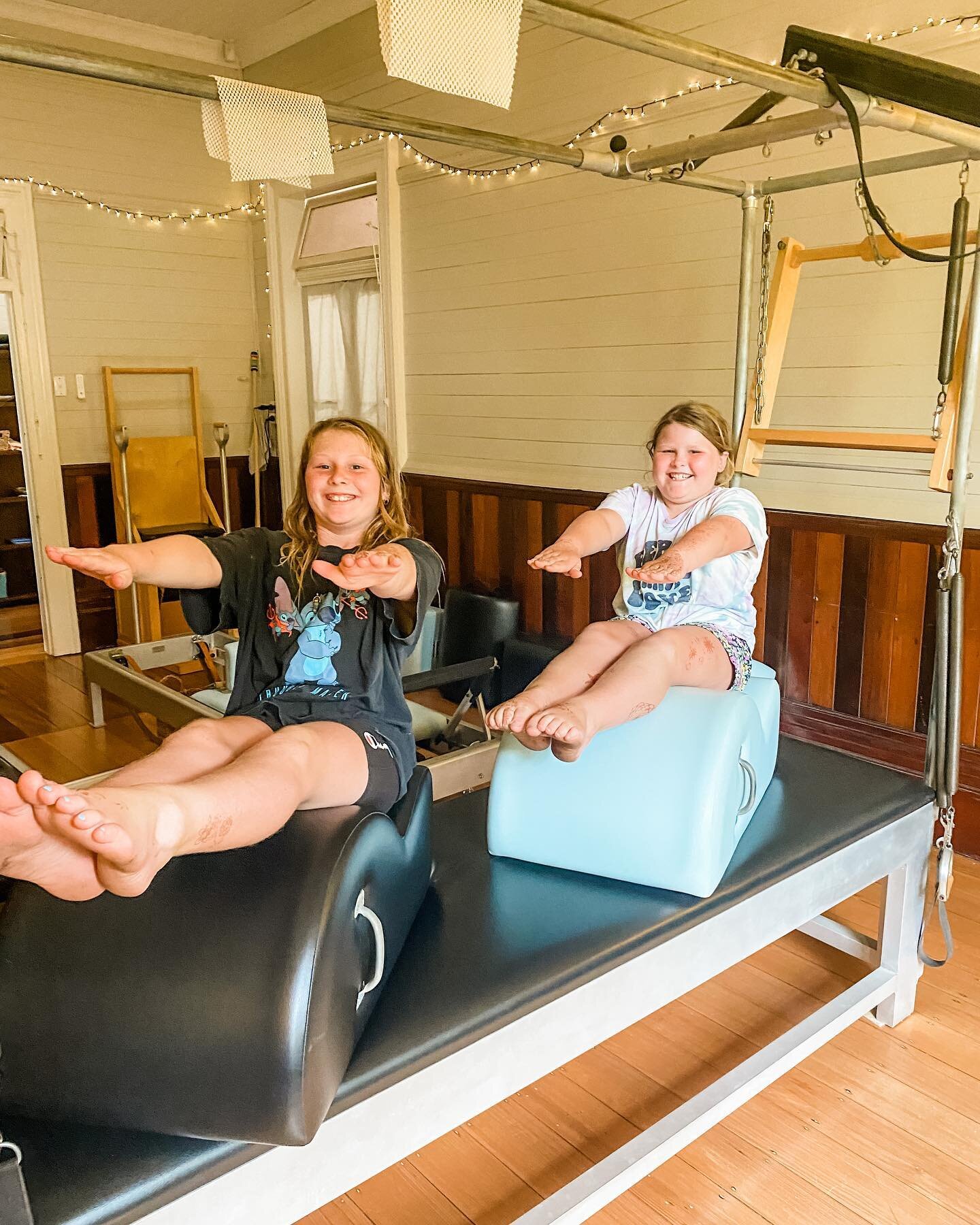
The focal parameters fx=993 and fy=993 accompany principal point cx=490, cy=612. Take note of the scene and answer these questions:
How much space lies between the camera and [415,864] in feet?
5.41

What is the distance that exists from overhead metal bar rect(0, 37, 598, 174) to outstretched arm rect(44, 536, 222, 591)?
66cm

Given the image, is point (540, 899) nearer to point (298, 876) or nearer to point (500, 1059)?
point (500, 1059)

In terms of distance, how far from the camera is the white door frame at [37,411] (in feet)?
17.1

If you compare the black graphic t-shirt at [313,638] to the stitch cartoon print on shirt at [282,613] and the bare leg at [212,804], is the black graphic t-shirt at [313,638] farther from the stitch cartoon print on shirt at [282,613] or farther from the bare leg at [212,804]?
the bare leg at [212,804]

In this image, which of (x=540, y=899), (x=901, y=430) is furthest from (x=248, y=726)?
(x=901, y=430)

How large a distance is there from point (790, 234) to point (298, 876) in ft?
8.85

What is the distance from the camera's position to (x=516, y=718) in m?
1.70

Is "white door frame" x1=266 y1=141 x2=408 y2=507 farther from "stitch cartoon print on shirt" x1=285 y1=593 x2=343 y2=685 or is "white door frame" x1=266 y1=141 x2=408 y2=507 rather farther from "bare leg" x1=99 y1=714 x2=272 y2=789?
"bare leg" x1=99 y1=714 x2=272 y2=789

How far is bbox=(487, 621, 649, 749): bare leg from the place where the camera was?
1699 millimetres

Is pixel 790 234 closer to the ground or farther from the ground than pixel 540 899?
farther from the ground

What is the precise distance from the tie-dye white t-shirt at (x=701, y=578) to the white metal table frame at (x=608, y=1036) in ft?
1.86

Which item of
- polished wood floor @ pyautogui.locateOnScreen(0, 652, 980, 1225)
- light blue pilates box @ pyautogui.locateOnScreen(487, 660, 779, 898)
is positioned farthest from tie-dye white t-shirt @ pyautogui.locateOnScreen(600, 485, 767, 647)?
polished wood floor @ pyautogui.locateOnScreen(0, 652, 980, 1225)

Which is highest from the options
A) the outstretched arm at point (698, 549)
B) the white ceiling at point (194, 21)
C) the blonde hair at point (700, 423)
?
the white ceiling at point (194, 21)

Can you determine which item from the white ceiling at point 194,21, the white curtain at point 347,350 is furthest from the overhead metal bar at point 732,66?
the white ceiling at point 194,21
